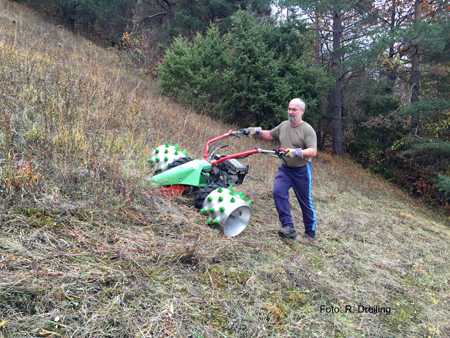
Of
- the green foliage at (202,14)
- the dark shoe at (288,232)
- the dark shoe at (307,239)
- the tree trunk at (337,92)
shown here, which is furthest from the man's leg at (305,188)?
the green foliage at (202,14)

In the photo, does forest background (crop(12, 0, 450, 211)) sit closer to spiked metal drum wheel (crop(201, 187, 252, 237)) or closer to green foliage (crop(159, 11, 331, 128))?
green foliage (crop(159, 11, 331, 128))

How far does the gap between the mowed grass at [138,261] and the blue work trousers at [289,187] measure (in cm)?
36

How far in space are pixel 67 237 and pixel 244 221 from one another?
1982 mm

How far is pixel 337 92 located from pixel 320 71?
529 centimetres

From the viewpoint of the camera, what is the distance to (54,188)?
303 cm

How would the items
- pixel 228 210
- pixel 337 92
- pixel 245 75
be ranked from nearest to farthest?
pixel 228 210 → pixel 245 75 → pixel 337 92

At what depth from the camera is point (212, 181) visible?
428 cm

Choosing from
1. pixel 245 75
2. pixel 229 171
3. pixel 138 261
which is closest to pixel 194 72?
pixel 245 75

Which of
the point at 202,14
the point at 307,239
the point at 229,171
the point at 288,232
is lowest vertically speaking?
the point at 307,239

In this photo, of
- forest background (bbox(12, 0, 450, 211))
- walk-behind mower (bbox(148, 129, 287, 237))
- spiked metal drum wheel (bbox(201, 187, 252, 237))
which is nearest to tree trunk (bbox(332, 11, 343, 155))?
forest background (bbox(12, 0, 450, 211))

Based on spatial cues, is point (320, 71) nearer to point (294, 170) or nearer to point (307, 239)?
point (294, 170)

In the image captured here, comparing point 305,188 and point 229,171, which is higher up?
point 229,171

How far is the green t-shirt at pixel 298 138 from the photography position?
13.3 ft

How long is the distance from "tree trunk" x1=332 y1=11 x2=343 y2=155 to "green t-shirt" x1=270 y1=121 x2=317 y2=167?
1342cm
